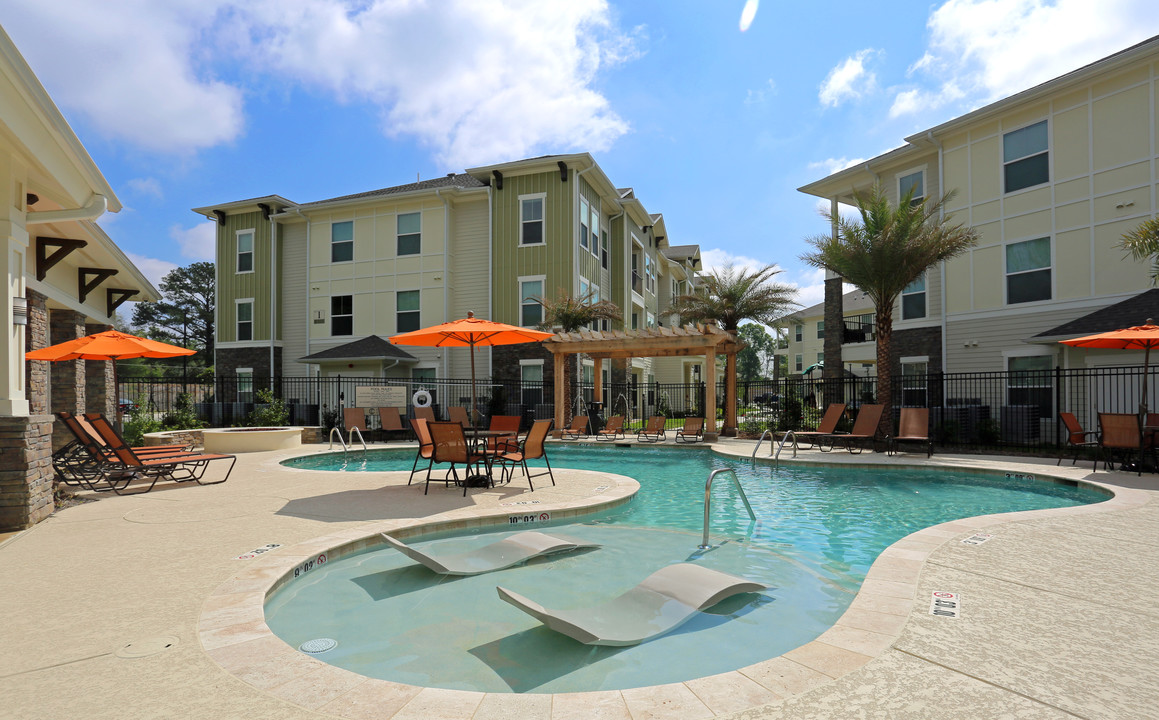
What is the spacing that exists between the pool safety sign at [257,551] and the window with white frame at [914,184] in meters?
20.3

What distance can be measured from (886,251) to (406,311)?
1712 centimetres

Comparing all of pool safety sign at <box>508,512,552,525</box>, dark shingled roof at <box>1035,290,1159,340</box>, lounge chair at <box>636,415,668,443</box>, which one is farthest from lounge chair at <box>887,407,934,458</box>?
pool safety sign at <box>508,512,552,525</box>

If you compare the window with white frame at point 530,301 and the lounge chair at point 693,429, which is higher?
the window with white frame at point 530,301

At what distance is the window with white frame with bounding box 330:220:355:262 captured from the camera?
24438 millimetres

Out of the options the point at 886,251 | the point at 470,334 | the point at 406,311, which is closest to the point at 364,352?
the point at 406,311

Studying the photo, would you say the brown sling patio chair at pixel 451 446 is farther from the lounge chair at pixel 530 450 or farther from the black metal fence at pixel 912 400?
the black metal fence at pixel 912 400

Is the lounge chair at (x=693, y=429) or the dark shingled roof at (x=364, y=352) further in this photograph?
the dark shingled roof at (x=364, y=352)

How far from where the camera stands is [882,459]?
11.9m

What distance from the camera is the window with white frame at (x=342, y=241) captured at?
24438 millimetres

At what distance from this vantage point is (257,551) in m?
4.96

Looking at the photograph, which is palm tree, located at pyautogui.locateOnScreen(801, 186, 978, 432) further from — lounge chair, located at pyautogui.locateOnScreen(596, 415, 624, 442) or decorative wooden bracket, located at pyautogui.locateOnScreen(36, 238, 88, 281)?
decorative wooden bracket, located at pyautogui.locateOnScreen(36, 238, 88, 281)

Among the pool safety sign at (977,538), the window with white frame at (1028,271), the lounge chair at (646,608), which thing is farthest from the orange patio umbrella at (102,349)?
the window with white frame at (1028,271)

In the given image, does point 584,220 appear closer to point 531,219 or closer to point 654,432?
point 531,219

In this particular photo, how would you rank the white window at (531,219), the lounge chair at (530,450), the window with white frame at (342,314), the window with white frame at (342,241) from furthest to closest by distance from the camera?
1. the window with white frame at (342,241)
2. the window with white frame at (342,314)
3. the white window at (531,219)
4. the lounge chair at (530,450)
